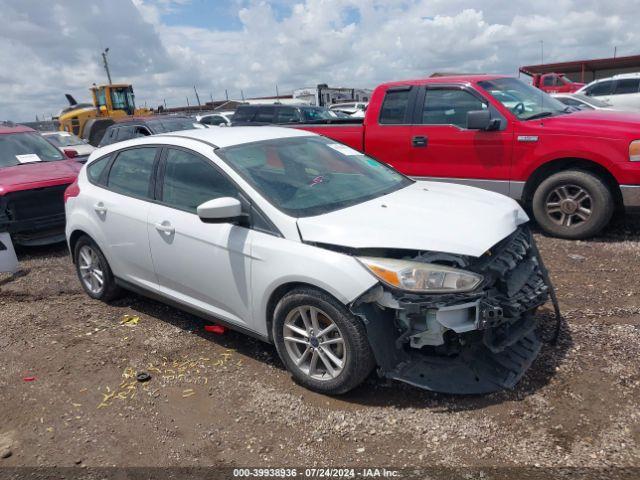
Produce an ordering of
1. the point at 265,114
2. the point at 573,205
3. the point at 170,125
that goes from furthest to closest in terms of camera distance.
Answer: the point at 265,114 < the point at 170,125 < the point at 573,205

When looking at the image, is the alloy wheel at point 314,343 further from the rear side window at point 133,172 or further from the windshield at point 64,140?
the windshield at point 64,140

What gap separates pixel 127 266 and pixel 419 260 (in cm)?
272

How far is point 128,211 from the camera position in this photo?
423cm

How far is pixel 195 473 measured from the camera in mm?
2689

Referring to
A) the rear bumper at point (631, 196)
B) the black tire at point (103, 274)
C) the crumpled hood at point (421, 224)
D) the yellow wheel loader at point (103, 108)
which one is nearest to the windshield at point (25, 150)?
the black tire at point (103, 274)

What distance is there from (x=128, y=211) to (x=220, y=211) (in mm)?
1397

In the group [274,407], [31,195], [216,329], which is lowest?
[274,407]

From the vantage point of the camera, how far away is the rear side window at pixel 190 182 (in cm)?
363

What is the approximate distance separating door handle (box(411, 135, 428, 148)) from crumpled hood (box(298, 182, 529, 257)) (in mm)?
3086

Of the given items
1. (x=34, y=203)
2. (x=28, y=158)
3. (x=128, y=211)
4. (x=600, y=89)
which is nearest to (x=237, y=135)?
(x=128, y=211)

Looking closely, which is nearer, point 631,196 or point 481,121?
point 631,196

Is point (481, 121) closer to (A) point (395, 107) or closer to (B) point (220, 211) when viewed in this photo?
(A) point (395, 107)

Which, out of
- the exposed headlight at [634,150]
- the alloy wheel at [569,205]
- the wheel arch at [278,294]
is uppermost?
the exposed headlight at [634,150]

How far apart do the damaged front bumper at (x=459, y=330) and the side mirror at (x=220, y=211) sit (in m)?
1.01
